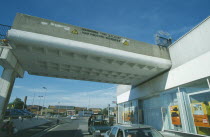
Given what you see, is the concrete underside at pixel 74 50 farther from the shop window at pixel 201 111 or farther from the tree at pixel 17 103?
the tree at pixel 17 103

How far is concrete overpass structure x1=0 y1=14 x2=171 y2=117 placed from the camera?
9.75 meters

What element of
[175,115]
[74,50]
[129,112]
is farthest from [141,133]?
[129,112]

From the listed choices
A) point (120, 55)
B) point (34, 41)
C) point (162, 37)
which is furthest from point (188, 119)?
point (34, 41)

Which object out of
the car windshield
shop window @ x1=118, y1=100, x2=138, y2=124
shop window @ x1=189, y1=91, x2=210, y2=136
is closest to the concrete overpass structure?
shop window @ x1=189, y1=91, x2=210, y2=136

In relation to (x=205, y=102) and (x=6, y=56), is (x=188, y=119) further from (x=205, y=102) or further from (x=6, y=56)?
(x=6, y=56)

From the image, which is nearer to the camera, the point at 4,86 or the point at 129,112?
the point at 4,86

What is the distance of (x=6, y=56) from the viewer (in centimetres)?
981

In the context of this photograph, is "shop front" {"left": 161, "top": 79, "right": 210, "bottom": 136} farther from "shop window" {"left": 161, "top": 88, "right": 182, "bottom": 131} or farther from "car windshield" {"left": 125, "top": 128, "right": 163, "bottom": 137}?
"car windshield" {"left": 125, "top": 128, "right": 163, "bottom": 137}

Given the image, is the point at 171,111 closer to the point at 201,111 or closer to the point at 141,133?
the point at 201,111

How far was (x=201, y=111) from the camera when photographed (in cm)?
1002

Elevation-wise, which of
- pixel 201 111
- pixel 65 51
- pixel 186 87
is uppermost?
pixel 65 51

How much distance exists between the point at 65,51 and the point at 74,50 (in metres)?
0.80

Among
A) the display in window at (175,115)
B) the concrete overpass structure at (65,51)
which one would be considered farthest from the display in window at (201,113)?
the concrete overpass structure at (65,51)

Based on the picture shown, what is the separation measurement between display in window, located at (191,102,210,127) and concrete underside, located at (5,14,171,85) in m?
4.92
